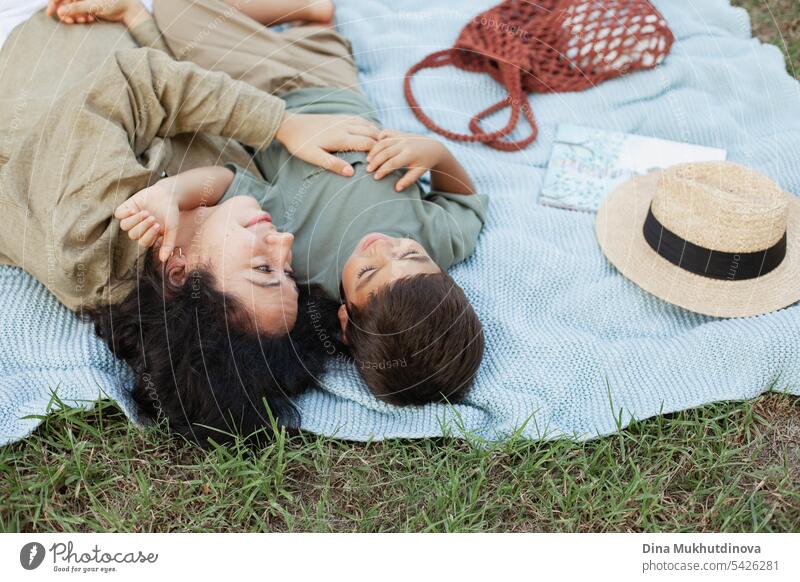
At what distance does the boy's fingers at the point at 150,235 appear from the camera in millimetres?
1201

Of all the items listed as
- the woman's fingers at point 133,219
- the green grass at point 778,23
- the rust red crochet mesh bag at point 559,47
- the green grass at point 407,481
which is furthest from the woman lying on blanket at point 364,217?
the green grass at point 778,23

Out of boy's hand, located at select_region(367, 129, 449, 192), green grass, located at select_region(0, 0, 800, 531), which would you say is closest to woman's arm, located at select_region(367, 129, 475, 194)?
boy's hand, located at select_region(367, 129, 449, 192)

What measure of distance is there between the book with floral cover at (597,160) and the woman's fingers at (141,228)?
81 centimetres

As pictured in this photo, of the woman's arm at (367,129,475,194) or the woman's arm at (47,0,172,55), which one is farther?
the woman's arm at (47,0,172,55)

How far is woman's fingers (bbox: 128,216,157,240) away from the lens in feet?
3.92

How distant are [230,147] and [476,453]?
73 centimetres

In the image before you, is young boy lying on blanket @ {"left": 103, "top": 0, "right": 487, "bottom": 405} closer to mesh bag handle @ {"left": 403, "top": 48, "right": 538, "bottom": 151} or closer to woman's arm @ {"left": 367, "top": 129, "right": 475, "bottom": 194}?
woman's arm @ {"left": 367, "top": 129, "right": 475, "bottom": 194}

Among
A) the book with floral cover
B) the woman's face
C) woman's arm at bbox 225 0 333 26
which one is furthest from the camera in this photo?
woman's arm at bbox 225 0 333 26

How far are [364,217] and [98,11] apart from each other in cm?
71

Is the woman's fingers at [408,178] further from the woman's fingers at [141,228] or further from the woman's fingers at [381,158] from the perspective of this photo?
the woman's fingers at [141,228]

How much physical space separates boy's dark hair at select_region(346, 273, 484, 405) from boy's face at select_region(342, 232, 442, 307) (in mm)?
18
